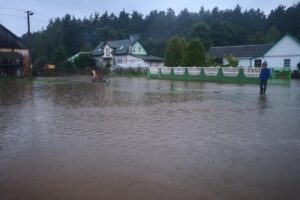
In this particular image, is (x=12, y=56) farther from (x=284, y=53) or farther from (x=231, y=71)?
(x=284, y=53)

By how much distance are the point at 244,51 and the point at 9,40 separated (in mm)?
39841

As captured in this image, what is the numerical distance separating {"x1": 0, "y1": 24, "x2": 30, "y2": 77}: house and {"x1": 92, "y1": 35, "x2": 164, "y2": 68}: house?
20.8m

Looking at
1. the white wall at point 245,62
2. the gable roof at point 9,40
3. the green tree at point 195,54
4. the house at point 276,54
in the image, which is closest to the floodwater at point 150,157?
the green tree at point 195,54

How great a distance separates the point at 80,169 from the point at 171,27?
373 feet

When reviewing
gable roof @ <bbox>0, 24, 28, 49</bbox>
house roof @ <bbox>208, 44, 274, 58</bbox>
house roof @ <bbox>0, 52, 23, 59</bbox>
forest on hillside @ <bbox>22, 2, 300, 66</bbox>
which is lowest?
house roof @ <bbox>0, 52, 23, 59</bbox>

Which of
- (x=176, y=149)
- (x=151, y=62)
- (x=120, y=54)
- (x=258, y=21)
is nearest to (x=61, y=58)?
(x=120, y=54)

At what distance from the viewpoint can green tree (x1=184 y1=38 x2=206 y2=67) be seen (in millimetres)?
43438

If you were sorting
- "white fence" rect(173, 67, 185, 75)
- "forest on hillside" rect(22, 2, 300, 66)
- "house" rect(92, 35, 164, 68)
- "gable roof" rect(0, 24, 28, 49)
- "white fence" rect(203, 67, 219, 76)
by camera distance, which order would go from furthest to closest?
"forest on hillside" rect(22, 2, 300, 66) < "house" rect(92, 35, 164, 68) < "gable roof" rect(0, 24, 28, 49) < "white fence" rect(173, 67, 185, 75) < "white fence" rect(203, 67, 219, 76)

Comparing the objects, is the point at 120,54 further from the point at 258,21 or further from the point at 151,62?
the point at 258,21

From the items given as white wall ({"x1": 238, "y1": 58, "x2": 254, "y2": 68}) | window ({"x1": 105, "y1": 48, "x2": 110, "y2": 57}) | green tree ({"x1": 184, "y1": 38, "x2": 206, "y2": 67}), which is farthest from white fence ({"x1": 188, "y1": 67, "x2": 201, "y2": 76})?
window ({"x1": 105, "y1": 48, "x2": 110, "y2": 57})

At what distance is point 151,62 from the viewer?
74312mm

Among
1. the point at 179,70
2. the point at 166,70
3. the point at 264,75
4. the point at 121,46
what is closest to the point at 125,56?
the point at 121,46

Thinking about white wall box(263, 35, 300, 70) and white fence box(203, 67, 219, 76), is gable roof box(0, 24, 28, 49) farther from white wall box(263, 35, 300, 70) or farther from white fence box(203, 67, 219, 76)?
white wall box(263, 35, 300, 70)

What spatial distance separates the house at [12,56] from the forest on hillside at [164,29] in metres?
8.14
